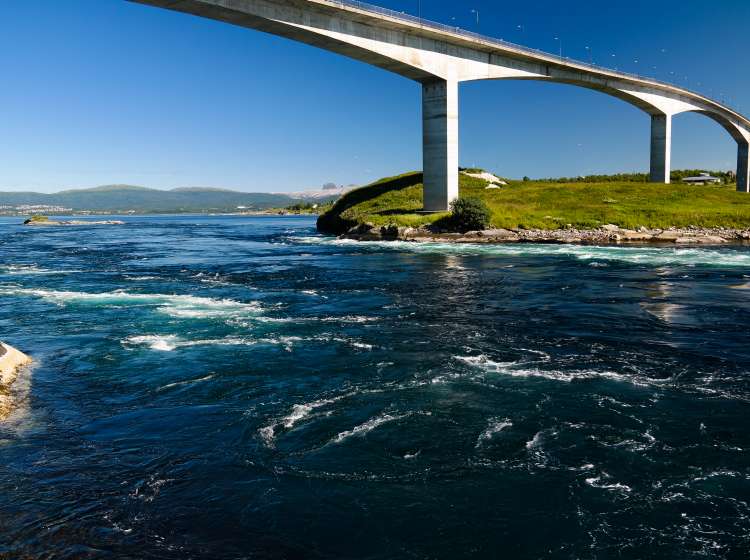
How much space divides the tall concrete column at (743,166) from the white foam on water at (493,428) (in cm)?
11374

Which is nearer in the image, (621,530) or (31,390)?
(621,530)

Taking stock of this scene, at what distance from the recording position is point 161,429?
10305 millimetres

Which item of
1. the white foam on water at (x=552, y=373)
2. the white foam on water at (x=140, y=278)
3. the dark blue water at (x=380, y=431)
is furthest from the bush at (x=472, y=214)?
the white foam on water at (x=552, y=373)

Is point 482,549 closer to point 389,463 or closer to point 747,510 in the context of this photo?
point 389,463

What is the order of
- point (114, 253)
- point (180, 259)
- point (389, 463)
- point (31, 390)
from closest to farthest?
1. point (389, 463)
2. point (31, 390)
3. point (180, 259)
4. point (114, 253)

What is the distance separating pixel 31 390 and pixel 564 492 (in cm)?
1123

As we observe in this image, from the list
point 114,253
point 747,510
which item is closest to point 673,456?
point 747,510

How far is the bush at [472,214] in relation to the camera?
5362cm

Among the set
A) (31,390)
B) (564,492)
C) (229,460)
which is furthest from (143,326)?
(564,492)

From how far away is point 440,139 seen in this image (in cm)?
5822

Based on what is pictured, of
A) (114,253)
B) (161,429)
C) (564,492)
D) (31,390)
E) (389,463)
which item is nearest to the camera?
(564,492)

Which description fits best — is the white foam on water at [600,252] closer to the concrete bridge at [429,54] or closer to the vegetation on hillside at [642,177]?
the concrete bridge at [429,54]

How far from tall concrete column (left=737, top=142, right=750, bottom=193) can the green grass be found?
3721 cm

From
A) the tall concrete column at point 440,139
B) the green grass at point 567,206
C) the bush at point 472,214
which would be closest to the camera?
the bush at point 472,214
